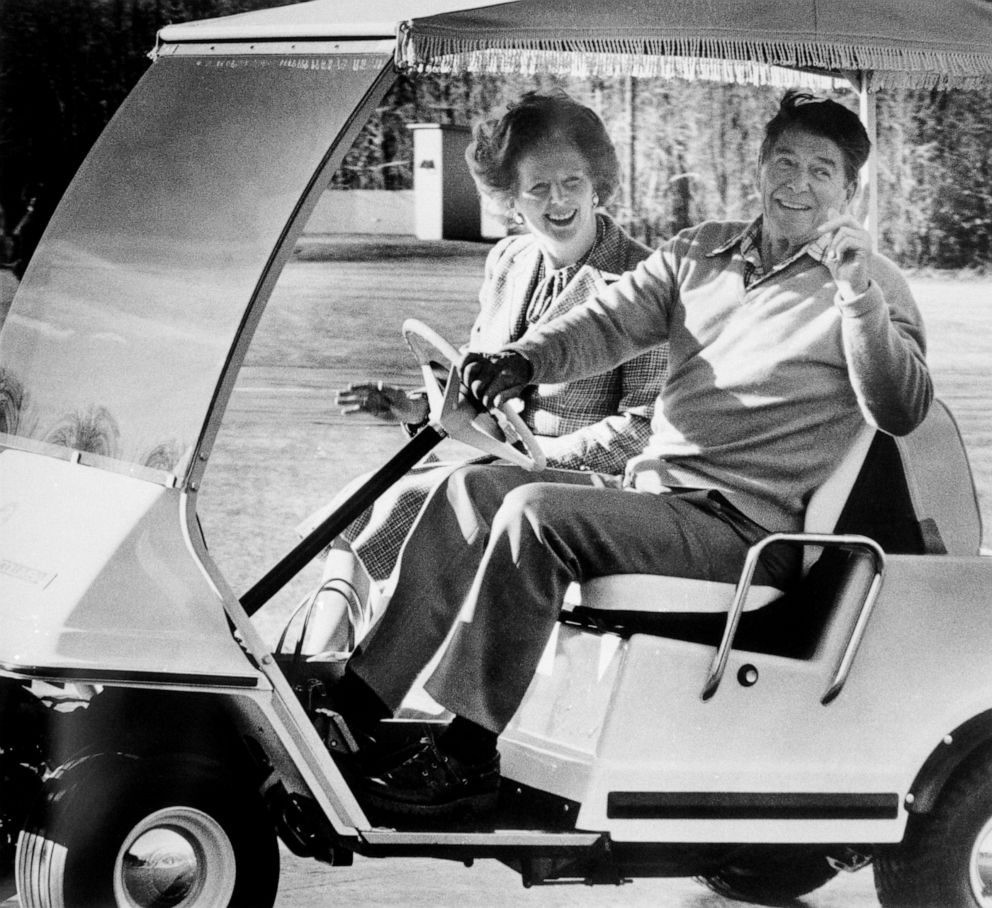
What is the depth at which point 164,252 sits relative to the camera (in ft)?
9.03

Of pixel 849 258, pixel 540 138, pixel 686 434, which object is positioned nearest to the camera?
pixel 849 258

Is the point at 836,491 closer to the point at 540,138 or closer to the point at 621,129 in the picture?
the point at 540,138

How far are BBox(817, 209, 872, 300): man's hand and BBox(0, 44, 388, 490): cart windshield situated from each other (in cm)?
85

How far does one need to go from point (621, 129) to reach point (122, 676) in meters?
2.25

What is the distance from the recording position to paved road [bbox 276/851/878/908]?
3.21m

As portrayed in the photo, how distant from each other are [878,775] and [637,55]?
1382 millimetres

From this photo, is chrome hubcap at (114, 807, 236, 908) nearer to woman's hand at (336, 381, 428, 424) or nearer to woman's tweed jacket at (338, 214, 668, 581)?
woman's hand at (336, 381, 428, 424)

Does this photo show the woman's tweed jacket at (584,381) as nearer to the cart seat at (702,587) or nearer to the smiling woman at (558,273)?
the smiling woman at (558,273)

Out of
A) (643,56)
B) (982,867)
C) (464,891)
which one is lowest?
(464,891)

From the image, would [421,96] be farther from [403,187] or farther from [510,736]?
[510,736]

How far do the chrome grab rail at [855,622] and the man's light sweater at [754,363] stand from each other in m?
0.18

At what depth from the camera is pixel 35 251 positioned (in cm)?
300

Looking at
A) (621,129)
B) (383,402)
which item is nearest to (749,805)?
(383,402)

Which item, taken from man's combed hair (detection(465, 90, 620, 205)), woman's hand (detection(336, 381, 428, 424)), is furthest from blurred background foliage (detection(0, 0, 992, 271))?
woman's hand (detection(336, 381, 428, 424))
